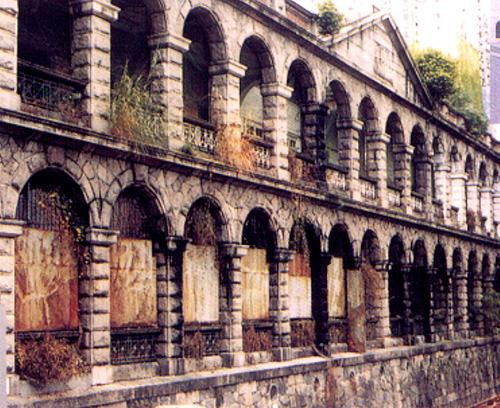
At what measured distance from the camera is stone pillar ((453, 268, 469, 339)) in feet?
110

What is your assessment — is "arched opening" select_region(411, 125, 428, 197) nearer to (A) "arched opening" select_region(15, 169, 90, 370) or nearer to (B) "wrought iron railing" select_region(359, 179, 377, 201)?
(B) "wrought iron railing" select_region(359, 179, 377, 201)

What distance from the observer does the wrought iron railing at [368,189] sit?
2611 centimetres

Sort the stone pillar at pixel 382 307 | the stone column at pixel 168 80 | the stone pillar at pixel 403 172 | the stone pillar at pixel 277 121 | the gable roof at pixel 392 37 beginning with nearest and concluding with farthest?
the stone column at pixel 168 80, the stone pillar at pixel 277 121, the gable roof at pixel 392 37, the stone pillar at pixel 382 307, the stone pillar at pixel 403 172

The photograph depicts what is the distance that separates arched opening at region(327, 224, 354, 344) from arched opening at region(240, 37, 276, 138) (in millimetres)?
3221

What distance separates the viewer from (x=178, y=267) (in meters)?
17.7

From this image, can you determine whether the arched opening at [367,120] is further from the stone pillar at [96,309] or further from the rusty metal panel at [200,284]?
the stone pillar at [96,309]

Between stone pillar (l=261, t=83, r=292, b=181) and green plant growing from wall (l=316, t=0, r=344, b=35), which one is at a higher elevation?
green plant growing from wall (l=316, t=0, r=344, b=35)

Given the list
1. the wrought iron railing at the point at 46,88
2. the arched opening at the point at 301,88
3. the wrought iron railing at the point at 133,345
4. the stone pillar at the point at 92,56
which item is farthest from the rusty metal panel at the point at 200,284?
the wrought iron railing at the point at 46,88

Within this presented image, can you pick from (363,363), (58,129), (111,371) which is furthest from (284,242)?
(58,129)

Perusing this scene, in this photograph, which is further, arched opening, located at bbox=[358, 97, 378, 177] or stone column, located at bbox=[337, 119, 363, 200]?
arched opening, located at bbox=[358, 97, 378, 177]

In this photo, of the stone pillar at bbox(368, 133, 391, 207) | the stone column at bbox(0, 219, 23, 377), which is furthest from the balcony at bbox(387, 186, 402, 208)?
the stone column at bbox(0, 219, 23, 377)

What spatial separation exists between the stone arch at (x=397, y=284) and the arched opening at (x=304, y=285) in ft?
17.1

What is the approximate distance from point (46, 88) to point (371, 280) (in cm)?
1309

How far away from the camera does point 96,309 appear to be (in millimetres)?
15469
